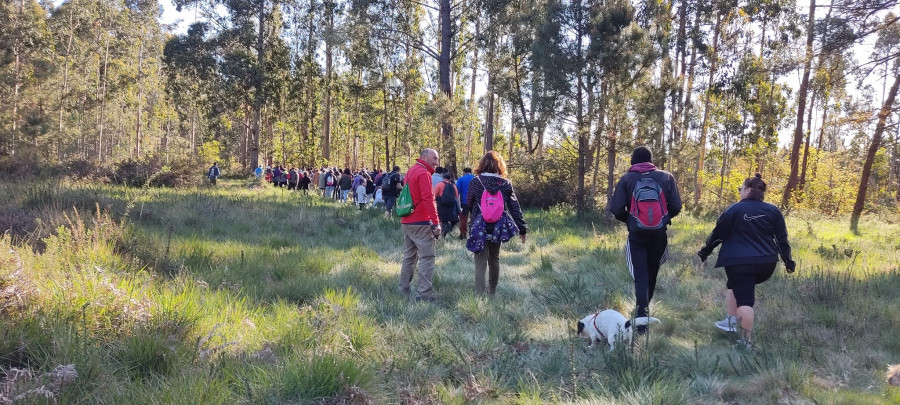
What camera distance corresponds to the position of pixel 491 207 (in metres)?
5.39

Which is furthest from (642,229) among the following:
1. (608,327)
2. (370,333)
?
(370,333)

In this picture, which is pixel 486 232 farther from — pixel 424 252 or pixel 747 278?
pixel 747 278

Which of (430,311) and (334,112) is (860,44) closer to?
(430,311)

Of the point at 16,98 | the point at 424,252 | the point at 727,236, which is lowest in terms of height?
the point at 424,252

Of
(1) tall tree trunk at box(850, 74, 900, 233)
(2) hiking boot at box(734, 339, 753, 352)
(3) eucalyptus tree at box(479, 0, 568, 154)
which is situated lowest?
(2) hiking boot at box(734, 339, 753, 352)

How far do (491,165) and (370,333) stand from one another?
8.12 feet

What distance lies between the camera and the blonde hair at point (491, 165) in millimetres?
5555

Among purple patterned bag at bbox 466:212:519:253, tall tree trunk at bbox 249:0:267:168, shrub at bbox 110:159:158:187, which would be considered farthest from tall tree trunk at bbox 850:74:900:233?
tall tree trunk at bbox 249:0:267:168

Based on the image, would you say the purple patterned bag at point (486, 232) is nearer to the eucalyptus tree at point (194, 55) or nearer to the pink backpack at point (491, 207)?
→ the pink backpack at point (491, 207)

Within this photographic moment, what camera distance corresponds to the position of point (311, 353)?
10.5ft

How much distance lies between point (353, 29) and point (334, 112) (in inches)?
1157

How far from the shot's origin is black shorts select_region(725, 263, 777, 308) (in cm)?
429

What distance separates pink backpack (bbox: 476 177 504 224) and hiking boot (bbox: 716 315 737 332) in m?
2.42

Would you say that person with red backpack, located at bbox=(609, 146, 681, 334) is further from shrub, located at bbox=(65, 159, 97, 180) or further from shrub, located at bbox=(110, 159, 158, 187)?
shrub, located at bbox=(65, 159, 97, 180)
